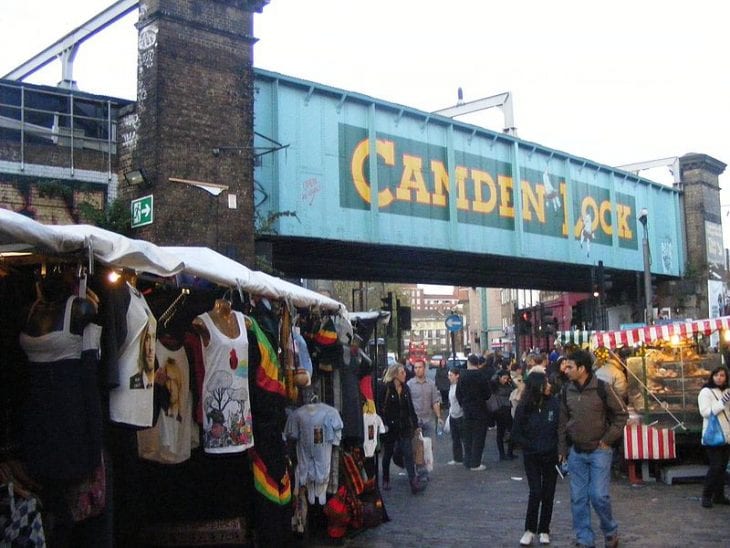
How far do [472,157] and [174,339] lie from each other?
55.5ft

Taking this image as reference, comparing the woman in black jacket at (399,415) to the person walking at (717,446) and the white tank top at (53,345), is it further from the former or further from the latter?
the white tank top at (53,345)

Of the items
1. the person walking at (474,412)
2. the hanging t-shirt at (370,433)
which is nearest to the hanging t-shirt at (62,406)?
the hanging t-shirt at (370,433)

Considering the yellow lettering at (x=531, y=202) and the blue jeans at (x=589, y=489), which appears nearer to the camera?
the blue jeans at (x=589, y=489)

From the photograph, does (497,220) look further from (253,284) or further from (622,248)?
(253,284)

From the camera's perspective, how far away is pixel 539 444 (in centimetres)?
776

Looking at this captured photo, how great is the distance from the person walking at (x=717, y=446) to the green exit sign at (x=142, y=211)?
388 inches

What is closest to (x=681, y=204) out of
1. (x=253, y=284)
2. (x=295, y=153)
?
(x=295, y=153)

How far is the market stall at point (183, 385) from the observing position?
4.61m

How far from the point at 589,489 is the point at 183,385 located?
387 cm

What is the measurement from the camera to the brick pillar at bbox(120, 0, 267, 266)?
15070mm

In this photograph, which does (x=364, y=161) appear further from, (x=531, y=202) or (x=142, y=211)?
(x=531, y=202)

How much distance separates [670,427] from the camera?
12266 mm

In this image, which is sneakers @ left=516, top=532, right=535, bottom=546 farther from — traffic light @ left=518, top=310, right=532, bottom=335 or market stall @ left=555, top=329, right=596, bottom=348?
traffic light @ left=518, top=310, right=532, bottom=335

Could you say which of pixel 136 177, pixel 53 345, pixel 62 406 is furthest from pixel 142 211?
pixel 62 406
